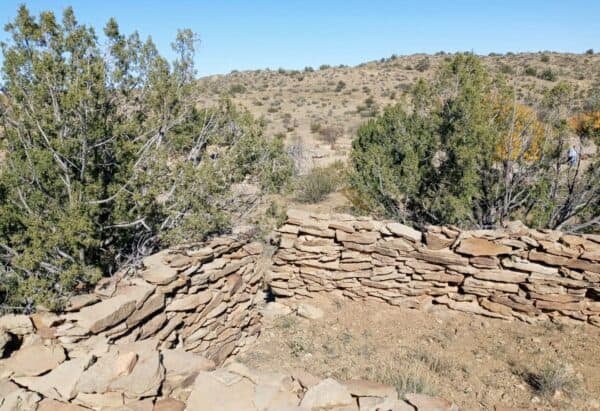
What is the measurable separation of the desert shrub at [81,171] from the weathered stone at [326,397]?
217 centimetres

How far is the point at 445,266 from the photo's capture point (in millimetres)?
5812

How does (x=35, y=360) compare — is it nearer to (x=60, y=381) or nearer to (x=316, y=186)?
(x=60, y=381)

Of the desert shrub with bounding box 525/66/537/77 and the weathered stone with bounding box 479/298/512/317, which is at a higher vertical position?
the desert shrub with bounding box 525/66/537/77

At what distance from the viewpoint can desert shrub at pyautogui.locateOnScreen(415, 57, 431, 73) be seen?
36941 millimetres

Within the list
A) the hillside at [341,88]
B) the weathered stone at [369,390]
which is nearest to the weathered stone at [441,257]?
the weathered stone at [369,390]

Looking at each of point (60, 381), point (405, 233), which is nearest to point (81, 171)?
point (60, 381)

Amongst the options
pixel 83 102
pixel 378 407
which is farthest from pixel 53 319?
pixel 378 407

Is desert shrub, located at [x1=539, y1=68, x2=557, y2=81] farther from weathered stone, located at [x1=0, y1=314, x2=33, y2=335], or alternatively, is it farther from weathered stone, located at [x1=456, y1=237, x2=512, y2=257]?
weathered stone, located at [x1=0, y1=314, x2=33, y2=335]

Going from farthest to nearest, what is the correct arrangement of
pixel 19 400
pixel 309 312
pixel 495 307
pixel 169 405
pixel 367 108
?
1. pixel 367 108
2. pixel 309 312
3. pixel 495 307
4. pixel 169 405
5. pixel 19 400

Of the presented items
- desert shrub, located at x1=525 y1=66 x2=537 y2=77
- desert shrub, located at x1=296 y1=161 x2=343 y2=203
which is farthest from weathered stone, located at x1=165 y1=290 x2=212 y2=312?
desert shrub, located at x1=525 y1=66 x2=537 y2=77

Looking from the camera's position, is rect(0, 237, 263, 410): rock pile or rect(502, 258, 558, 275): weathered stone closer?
rect(0, 237, 263, 410): rock pile

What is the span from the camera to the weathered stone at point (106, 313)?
3311mm

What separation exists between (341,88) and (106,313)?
3239cm

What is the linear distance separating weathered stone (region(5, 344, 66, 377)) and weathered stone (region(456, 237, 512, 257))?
477 centimetres
